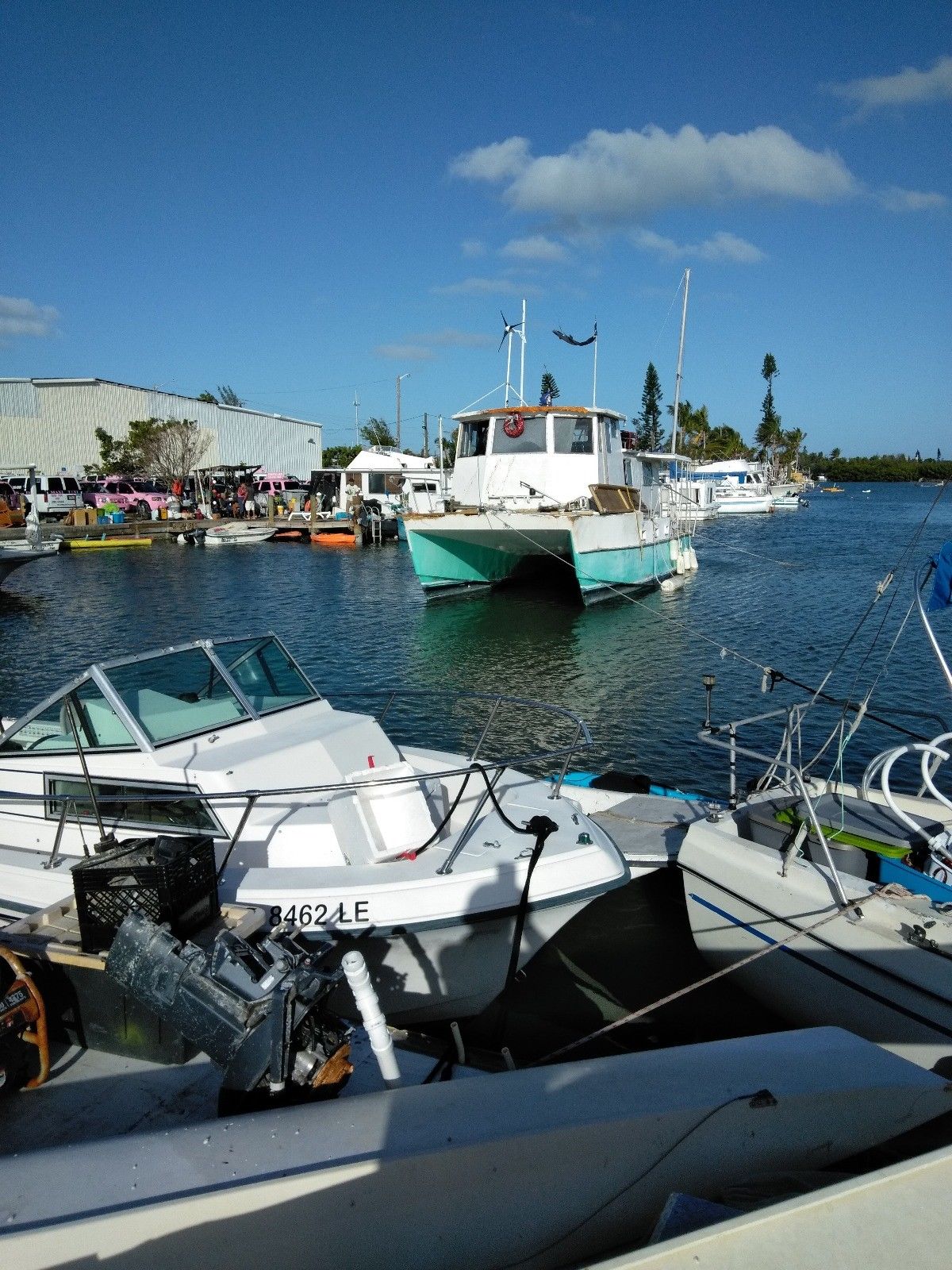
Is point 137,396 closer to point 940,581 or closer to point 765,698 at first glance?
point 765,698

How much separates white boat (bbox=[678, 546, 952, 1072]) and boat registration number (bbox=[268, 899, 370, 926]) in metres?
2.43

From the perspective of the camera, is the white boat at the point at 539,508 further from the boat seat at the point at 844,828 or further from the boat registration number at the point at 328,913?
the boat registration number at the point at 328,913

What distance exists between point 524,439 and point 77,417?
44.8 metres

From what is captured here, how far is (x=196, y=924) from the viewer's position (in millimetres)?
4625

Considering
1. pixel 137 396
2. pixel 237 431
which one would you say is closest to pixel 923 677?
pixel 137 396

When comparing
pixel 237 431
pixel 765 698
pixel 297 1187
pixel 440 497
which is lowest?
pixel 765 698

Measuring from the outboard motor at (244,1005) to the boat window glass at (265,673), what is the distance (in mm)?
3276

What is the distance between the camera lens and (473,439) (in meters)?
25.9

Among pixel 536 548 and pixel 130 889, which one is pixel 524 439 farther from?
pixel 130 889

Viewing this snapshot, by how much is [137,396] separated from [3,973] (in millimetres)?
63737

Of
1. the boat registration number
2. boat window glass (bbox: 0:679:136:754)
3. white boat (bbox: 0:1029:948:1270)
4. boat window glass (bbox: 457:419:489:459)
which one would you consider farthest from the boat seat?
boat window glass (bbox: 457:419:489:459)

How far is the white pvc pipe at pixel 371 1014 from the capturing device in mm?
3561

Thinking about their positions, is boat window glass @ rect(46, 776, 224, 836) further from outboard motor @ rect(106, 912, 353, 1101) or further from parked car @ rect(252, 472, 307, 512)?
parked car @ rect(252, 472, 307, 512)

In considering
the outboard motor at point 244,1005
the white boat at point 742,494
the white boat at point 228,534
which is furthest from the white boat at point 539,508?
the white boat at point 742,494
